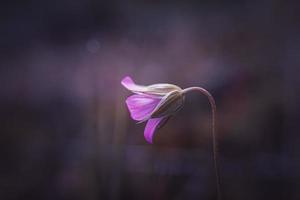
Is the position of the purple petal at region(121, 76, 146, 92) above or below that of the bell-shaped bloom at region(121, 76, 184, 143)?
above

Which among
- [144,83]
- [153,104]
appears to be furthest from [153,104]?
[144,83]

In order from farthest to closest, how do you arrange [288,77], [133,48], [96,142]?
[133,48] → [288,77] → [96,142]

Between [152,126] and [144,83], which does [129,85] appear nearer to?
[152,126]

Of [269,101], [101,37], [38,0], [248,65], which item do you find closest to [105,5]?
[101,37]

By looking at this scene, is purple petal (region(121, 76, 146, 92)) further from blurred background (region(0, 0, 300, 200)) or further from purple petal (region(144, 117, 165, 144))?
blurred background (region(0, 0, 300, 200))

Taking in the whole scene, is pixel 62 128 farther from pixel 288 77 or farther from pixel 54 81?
pixel 288 77

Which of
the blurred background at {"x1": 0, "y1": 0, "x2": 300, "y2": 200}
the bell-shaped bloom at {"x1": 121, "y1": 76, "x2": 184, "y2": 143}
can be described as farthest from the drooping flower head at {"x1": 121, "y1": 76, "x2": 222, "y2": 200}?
the blurred background at {"x1": 0, "y1": 0, "x2": 300, "y2": 200}

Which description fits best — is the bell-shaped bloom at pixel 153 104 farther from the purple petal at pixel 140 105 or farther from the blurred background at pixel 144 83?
the blurred background at pixel 144 83
